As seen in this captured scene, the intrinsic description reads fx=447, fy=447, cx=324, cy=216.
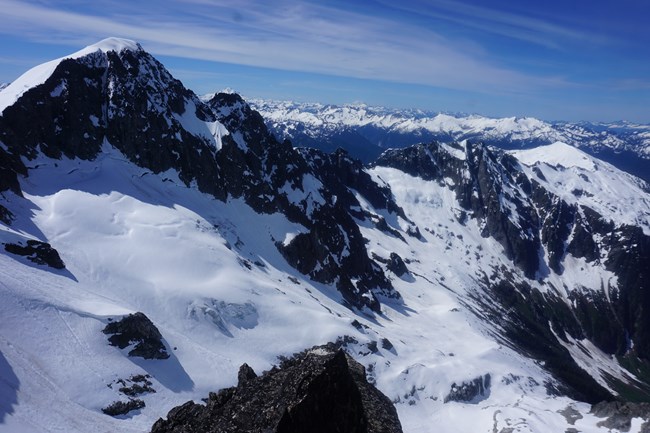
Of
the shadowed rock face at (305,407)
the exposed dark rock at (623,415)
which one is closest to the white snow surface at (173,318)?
the exposed dark rock at (623,415)

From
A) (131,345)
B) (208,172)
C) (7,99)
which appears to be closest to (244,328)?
(131,345)

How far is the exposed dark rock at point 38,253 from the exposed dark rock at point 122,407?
32.6 m

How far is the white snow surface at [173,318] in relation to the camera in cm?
5166

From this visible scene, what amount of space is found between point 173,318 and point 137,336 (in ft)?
53.7

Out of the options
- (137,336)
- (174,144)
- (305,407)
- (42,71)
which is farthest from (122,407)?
(42,71)

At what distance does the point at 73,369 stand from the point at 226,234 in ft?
238

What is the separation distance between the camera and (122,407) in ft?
166

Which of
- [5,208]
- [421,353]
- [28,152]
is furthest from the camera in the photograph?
[421,353]

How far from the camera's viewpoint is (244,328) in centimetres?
8925

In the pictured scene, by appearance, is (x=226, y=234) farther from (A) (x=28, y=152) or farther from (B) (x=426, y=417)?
(B) (x=426, y=417)

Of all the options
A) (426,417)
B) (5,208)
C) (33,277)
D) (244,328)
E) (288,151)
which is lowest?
(426,417)

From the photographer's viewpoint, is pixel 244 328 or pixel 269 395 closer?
pixel 269 395

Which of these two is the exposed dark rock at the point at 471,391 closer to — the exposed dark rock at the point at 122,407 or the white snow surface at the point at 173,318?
the white snow surface at the point at 173,318

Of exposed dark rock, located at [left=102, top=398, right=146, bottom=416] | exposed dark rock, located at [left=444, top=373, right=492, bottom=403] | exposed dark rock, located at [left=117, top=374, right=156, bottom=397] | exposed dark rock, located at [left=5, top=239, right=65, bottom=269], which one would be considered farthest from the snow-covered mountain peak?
exposed dark rock, located at [left=444, top=373, right=492, bottom=403]
